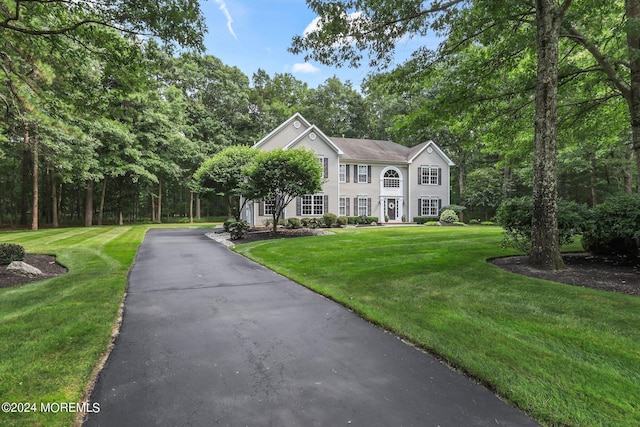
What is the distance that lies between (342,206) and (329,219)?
3.36 meters

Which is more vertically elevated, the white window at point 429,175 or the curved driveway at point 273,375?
the white window at point 429,175

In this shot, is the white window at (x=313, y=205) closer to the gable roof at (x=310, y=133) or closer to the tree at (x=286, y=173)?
the gable roof at (x=310, y=133)

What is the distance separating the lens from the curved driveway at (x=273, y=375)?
246cm

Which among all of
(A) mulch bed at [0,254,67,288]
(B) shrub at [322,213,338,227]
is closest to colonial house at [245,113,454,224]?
(B) shrub at [322,213,338,227]

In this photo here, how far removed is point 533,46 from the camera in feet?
28.9

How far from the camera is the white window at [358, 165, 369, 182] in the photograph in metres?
26.7

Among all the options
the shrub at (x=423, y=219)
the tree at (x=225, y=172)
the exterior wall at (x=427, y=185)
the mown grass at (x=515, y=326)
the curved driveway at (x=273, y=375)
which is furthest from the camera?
the exterior wall at (x=427, y=185)

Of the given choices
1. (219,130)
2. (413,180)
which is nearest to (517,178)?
(413,180)

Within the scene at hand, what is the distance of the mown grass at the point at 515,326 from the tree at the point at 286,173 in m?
8.05

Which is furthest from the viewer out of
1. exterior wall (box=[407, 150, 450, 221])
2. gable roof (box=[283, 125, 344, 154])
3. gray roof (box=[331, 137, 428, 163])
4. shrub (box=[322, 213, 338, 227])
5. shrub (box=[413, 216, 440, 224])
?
exterior wall (box=[407, 150, 450, 221])

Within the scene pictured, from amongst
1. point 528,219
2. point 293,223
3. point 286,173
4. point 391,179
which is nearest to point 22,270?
point 286,173

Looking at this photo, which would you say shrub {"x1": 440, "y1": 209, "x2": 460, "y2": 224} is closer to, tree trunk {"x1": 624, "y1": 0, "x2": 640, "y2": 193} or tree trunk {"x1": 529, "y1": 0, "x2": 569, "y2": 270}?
tree trunk {"x1": 624, "y1": 0, "x2": 640, "y2": 193}

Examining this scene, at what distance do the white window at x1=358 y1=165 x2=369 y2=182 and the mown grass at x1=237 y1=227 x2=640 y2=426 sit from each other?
18827 mm

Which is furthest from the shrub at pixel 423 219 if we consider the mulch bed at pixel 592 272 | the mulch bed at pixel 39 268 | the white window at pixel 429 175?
the mulch bed at pixel 39 268
